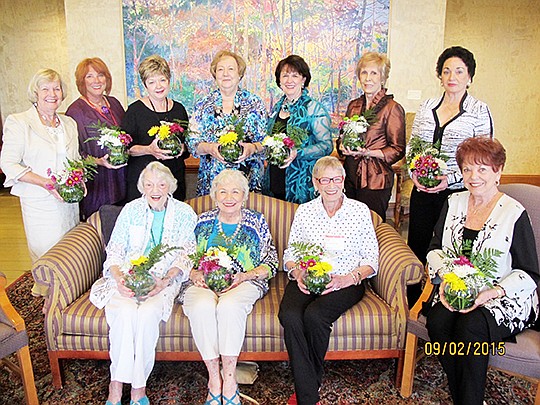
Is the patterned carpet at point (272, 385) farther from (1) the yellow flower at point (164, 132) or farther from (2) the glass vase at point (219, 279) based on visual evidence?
(1) the yellow flower at point (164, 132)

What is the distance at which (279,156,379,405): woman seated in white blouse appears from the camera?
2.63m

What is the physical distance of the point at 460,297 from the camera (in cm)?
236

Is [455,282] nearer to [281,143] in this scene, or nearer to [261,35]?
[281,143]

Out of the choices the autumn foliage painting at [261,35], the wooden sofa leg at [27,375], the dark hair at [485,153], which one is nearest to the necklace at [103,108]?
the wooden sofa leg at [27,375]

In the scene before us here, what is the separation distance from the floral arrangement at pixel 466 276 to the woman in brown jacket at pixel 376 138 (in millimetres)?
1041

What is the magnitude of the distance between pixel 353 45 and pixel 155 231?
3862 millimetres

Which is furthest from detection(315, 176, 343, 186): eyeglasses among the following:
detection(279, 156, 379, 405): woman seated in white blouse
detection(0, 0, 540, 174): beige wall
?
detection(0, 0, 540, 174): beige wall

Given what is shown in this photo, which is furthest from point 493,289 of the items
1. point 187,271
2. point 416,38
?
point 416,38

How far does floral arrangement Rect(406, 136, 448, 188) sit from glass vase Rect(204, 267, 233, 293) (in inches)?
52.0

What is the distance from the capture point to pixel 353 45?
19.4 ft

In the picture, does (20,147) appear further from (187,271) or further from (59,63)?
(59,63)

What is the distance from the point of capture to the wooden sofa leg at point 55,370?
2.82 meters

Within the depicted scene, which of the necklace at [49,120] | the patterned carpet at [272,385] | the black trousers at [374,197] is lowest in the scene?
the patterned carpet at [272,385]

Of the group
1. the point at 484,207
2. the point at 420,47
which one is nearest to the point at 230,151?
the point at 484,207
